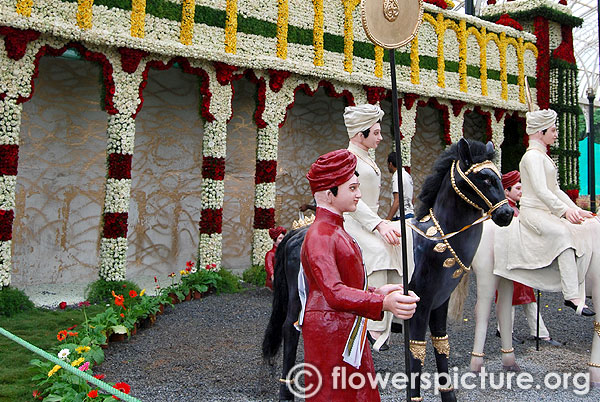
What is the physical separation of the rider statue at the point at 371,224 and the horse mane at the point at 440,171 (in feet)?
Result: 1.25

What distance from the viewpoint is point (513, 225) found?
514 cm

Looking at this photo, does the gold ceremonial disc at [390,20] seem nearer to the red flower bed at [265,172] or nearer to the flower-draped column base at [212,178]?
the flower-draped column base at [212,178]

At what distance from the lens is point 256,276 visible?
970cm

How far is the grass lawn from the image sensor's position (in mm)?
4430

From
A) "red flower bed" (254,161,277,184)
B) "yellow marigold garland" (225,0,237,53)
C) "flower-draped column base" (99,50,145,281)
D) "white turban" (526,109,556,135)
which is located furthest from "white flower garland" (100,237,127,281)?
"white turban" (526,109,556,135)

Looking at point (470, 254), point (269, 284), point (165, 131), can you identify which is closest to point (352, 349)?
point (470, 254)

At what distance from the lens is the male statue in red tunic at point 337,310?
220 centimetres

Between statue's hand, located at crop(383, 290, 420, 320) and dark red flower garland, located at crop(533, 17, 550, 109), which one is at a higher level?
dark red flower garland, located at crop(533, 17, 550, 109)

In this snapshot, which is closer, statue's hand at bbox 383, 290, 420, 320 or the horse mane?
statue's hand at bbox 383, 290, 420, 320

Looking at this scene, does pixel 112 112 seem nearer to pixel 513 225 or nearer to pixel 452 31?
pixel 513 225

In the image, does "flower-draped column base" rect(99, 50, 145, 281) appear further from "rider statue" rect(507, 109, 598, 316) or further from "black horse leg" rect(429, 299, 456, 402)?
"rider statue" rect(507, 109, 598, 316)

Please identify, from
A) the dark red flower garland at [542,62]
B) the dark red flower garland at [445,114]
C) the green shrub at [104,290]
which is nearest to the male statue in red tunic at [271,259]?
the green shrub at [104,290]

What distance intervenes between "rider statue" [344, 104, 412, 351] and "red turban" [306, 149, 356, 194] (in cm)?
131

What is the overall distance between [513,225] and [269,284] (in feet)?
15.6
